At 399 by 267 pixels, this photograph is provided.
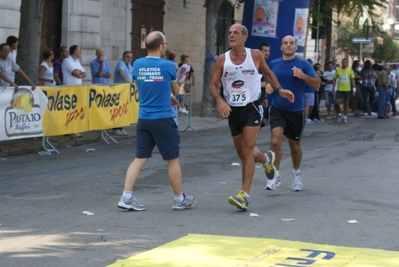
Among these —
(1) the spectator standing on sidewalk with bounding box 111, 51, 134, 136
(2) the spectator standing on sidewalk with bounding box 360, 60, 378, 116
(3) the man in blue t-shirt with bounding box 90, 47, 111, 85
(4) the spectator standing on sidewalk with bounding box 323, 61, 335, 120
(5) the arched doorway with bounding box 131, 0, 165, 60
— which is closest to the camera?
(3) the man in blue t-shirt with bounding box 90, 47, 111, 85

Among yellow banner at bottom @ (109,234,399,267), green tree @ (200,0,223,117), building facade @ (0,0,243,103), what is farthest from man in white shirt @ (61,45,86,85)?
yellow banner at bottom @ (109,234,399,267)

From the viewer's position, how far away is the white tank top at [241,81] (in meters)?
9.38

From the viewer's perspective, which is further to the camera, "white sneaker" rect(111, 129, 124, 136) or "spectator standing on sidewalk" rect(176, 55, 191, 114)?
"spectator standing on sidewalk" rect(176, 55, 191, 114)

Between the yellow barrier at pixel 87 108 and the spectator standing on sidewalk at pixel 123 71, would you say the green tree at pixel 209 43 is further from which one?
the yellow barrier at pixel 87 108

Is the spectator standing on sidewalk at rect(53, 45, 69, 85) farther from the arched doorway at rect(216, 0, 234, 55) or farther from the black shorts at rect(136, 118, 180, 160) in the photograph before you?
the arched doorway at rect(216, 0, 234, 55)

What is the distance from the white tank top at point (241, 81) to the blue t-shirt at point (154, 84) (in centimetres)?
59

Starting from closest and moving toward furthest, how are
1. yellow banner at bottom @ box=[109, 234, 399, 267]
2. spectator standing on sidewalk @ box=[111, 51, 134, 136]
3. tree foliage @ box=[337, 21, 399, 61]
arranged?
yellow banner at bottom @ box=[109, 234, 399, 267]
spectator standing on sidewalk @ box=[111, 51, 134, 136]
tree foliage @ box=[337, 21, 399, 61]

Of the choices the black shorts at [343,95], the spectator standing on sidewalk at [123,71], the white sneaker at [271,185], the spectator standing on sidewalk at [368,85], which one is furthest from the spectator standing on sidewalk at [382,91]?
the white sneaker at [271,185]

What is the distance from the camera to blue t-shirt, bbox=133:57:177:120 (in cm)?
913

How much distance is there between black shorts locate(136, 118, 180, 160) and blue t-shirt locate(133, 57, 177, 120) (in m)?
0.07

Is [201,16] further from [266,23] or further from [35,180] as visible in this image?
[35,180]

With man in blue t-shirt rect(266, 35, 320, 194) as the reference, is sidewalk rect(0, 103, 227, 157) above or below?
below

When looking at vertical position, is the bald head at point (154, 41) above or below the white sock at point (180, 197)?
above

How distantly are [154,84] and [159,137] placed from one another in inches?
21.0
